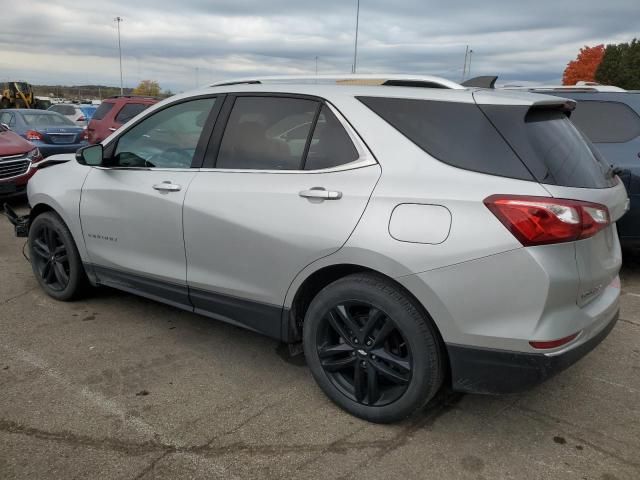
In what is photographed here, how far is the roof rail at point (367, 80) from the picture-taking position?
296 centimetres

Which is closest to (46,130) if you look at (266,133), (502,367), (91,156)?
(91,156)

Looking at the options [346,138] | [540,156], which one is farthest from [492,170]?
[346,138]

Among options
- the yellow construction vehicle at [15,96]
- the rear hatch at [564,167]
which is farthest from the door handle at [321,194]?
the yellow construction vehicle at [15,96]

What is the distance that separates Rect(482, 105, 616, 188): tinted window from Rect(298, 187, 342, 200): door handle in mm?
812

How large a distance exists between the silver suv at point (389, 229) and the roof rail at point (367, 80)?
2 centimetres

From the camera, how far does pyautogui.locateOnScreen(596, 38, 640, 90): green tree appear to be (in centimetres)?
5694

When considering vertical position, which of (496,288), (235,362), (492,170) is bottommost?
(235,362)

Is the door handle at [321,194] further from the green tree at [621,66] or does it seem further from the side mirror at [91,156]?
the green tree at [621,66]

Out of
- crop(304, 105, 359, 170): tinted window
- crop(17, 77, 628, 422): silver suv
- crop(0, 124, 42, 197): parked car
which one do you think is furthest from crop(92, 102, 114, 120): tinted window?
crop(304, 105, 359, 170): tinted window

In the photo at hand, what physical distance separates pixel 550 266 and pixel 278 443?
1.51 m

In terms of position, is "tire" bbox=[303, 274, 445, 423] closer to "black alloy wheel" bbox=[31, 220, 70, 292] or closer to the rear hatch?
the rear hatch

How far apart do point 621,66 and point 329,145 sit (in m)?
65.9

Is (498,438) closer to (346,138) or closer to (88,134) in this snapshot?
(346,138)

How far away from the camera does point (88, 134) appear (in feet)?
38.1
